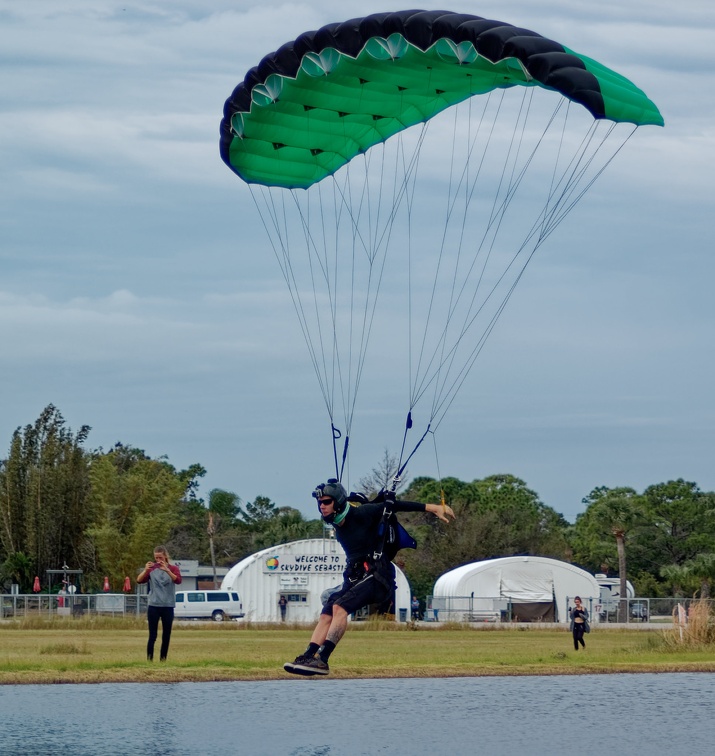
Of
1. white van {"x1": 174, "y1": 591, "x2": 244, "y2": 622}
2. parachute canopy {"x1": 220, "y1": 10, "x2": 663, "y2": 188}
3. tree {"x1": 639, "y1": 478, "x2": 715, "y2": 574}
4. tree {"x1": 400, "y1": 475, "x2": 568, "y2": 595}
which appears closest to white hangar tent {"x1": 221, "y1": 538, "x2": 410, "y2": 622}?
white van {"x1": 174, "y1": 591, "x2": 244, "y2": 622}

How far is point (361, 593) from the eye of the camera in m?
13.3

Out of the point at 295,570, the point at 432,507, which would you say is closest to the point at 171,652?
the point at 432,507

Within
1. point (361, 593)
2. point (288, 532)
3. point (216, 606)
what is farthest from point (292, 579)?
point (361, 593)

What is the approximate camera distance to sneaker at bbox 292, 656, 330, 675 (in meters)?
12.9

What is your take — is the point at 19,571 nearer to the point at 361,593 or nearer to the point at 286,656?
the point at 286,656

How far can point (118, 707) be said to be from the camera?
43.2 feet

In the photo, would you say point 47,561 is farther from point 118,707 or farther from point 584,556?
point 118,707

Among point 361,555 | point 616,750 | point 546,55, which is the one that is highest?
point 546,55

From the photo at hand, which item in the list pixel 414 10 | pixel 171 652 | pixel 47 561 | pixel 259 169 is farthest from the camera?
pixel 47 561

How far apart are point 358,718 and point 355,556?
1.69 meters

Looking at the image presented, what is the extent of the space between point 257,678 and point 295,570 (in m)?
34.5

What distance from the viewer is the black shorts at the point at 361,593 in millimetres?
13273

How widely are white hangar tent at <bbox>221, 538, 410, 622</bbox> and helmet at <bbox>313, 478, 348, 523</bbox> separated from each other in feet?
124

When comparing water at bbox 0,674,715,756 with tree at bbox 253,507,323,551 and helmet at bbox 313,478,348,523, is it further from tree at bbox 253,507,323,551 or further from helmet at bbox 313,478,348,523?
tree at bbox 253,507,323,551
